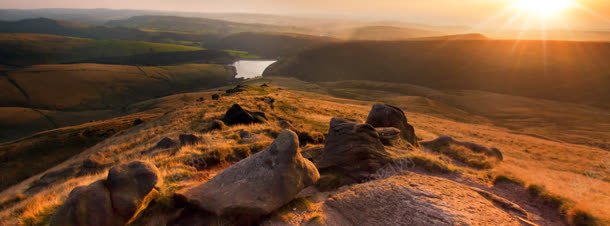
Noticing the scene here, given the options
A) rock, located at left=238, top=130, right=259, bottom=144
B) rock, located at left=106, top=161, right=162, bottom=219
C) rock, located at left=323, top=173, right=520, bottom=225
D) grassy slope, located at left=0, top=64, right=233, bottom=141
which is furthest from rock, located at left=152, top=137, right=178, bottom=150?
grassy slope, located at left=0, top=64, right=233, bottom=141

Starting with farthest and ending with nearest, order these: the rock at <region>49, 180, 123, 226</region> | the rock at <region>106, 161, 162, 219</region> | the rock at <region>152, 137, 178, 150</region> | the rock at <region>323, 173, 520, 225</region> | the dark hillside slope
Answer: the dark hillside slope < the rock at <region>152, 137, 178, 150</region> < the rock at <region>323, 173, 520, 225</region> < the rock at <region>106, 161, 162, 219</region> < the rock at <region>49, 180, 123, 226</region>

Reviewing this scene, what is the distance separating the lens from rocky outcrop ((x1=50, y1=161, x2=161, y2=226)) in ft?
31.4

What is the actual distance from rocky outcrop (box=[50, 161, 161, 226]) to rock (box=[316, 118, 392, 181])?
7.95 m

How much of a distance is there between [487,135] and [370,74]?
122 metres

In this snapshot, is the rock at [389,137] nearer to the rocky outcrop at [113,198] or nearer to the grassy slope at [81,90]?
the rocky outcrop at [113,198]

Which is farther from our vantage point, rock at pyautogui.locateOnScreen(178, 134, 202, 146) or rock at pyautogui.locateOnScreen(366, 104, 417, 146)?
rock at pyautogui.locateOnScreen(366, 104, 417, 146)

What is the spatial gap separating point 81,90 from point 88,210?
160 meters

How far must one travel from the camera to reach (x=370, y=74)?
17075 centimetres

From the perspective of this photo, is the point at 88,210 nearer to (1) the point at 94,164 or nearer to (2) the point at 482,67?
(1) the point at 94,164

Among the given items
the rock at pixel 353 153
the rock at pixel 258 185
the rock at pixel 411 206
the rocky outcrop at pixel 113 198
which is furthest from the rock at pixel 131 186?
the rock at pixel 353 153

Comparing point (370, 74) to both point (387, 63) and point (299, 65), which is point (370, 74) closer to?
point (387, 63)

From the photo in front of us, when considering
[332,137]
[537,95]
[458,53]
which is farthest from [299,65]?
[332,137]

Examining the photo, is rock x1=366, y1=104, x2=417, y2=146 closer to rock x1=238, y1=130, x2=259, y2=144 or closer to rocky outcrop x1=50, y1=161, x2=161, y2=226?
rock x1=238, y1=130, x2=259, y2=144

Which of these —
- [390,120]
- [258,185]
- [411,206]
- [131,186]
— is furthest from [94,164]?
[411,206]
